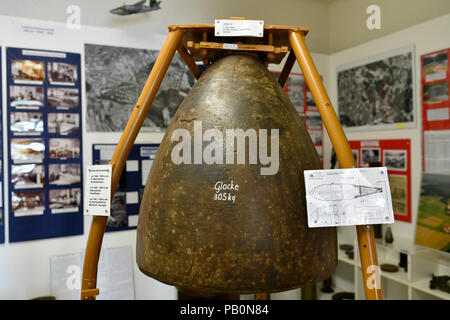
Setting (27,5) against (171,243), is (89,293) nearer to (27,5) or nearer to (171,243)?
(171,243)

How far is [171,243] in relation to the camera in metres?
0.74

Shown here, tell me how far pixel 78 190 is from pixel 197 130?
1.68 meters

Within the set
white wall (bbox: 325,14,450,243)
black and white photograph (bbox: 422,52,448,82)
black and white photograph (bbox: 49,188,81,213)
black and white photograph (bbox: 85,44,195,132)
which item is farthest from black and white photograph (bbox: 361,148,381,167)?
black and white photograph (bbox: 49,188,81,213)

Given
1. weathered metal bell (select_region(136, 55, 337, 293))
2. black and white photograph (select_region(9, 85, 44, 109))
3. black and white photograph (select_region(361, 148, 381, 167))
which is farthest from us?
black and white photograph (select_region(361, 148, 381, 167))

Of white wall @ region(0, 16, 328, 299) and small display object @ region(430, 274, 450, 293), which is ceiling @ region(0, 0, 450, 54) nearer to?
white wall @ region(0, 16, 328, 299)

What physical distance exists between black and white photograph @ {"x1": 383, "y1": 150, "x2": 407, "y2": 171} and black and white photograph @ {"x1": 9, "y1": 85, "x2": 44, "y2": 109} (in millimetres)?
2356

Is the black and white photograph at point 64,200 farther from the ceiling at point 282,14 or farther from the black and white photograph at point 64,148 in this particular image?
the ceiling at point 282,14

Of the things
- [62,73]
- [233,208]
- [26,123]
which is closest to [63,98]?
[62,73]

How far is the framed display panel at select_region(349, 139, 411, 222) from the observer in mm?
2449

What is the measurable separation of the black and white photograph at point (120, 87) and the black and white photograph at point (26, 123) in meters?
0.27

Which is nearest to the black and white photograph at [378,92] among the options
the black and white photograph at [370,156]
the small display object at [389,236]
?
the black and white photograph at [370,156]

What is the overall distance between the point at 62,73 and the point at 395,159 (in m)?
2.31

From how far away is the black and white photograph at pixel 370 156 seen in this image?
2682 millimetres

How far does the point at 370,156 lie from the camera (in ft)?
9.00
